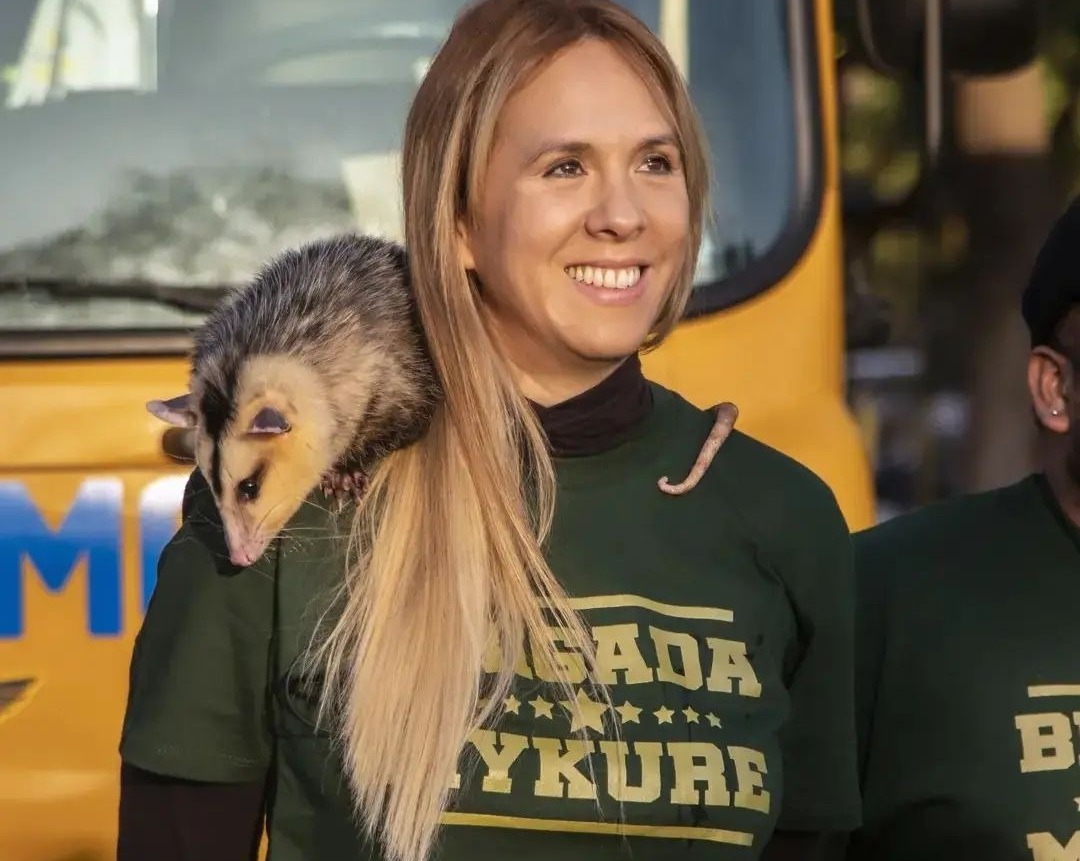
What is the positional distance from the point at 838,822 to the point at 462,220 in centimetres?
81

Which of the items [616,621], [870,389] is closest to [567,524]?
Result: [616,621]

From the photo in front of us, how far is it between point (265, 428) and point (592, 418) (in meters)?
0.45

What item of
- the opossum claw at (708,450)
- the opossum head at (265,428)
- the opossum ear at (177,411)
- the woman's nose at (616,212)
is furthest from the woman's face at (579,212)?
the opossum ear at (177,411)

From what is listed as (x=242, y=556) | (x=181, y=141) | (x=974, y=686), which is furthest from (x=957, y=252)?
(x=242, y=556)

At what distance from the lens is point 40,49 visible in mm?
3529

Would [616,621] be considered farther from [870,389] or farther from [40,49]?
[870,389]

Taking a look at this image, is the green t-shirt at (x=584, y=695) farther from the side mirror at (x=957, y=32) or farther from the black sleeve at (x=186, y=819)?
the side mirror at (x=957, y=32)

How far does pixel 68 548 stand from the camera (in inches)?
131

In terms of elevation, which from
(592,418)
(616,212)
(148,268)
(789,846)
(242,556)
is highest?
(616,212)

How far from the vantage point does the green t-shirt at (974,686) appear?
7.92 feet

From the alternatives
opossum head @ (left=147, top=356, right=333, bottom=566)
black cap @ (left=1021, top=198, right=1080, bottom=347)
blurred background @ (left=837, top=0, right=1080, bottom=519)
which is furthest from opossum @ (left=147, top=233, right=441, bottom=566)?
A: blurred background @ (left=837, top=0, right=1080, bottom=519)

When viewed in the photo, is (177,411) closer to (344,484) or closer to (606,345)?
(344,484)

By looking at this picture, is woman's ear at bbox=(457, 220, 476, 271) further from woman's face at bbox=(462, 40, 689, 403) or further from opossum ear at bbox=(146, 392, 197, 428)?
opossum ear at bbox=(146, 392, 197, 428)

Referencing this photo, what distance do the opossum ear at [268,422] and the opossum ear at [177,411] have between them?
0.10 m
